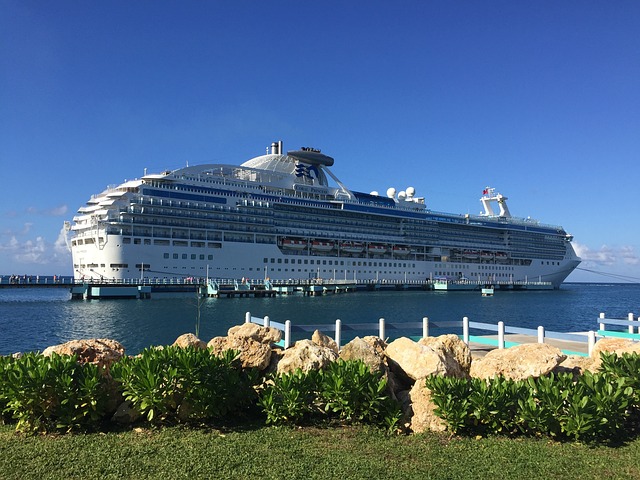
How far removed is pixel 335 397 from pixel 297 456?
1251 mm

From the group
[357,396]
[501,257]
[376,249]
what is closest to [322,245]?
[376,249]

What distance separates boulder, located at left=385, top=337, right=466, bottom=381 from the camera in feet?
26.2

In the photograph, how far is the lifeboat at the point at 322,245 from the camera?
7538 centimetres

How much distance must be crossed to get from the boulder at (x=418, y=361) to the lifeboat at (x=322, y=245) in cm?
6658

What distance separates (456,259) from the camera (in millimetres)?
95875

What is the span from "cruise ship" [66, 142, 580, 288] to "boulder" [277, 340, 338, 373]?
172 feet

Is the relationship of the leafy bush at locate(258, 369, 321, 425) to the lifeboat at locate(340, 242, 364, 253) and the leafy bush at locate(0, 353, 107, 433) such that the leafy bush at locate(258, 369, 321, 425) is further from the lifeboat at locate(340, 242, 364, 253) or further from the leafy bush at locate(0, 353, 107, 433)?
the lifeboat at locate(340, 242, 364, 253)

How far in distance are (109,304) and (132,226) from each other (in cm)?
1268

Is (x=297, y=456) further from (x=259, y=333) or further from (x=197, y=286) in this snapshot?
(x=197, y=286)

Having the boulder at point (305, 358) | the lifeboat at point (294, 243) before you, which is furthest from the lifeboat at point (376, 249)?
the boulder at point (305, 358)

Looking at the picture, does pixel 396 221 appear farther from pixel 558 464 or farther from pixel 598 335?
pixel 558 464

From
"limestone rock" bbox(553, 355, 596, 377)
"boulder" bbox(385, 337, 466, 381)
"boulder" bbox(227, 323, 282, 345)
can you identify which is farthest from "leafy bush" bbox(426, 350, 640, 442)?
"boulder" bbox(227, 323, 282, 345)

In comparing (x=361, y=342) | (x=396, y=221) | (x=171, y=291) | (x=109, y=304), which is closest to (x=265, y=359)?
(x=361, y=342)

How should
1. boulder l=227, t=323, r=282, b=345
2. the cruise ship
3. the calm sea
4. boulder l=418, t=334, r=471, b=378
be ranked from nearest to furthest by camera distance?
boulder l=418, t=334, r=471, b=378 → boulder l=227, t=323, r=282, b=345 → the calm sea → the cruise ship
